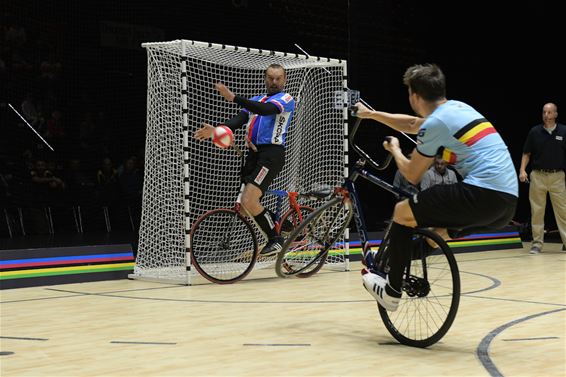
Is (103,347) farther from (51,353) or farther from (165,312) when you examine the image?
(165,312)

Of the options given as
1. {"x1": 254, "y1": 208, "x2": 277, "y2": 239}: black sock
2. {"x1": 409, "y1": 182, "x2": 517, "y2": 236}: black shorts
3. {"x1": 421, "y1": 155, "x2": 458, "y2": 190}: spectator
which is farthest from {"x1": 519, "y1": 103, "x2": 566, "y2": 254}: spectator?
{"x1": 409, "y1": 182, "x2": 517, "y2": 236}: black shorts

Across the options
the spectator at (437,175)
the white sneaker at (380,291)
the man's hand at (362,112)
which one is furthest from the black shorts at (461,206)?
the spectator at (437,175)

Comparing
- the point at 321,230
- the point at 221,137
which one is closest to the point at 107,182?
the point at 221,137

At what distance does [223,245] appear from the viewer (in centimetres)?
823

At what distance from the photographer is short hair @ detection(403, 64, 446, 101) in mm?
4895

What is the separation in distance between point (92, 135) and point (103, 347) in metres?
8.95

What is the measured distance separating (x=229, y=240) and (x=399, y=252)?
11.7 feet

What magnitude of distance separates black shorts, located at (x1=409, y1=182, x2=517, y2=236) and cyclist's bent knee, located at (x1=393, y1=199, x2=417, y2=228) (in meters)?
0.02

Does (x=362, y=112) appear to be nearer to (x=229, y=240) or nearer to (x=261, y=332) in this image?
(x=261, y=332)

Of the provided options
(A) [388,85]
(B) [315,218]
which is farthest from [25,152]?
(B) [315,218]

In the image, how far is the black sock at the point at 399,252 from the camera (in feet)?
16.1

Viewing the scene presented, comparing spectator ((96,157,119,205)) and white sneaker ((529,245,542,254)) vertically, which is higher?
spectator ((96,157,119,205))

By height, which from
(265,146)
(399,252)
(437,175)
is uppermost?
(265,146)

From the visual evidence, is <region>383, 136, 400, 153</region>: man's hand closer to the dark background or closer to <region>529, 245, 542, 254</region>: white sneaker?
<region>529, 245, 542, 254</region>: white sneaker
